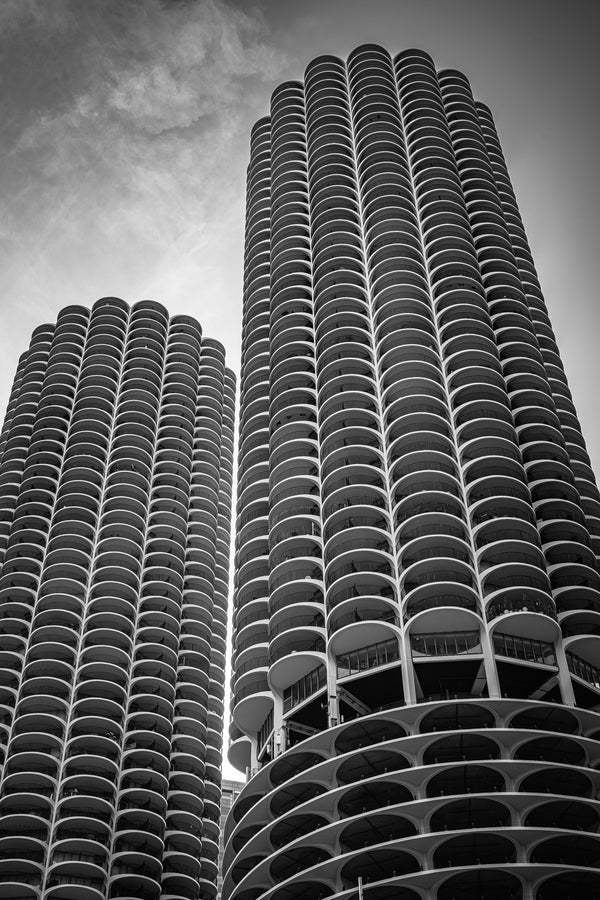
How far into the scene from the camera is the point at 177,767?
322 feet

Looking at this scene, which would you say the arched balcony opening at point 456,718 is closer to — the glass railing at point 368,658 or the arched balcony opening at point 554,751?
the arched balcony opening at point 554,751

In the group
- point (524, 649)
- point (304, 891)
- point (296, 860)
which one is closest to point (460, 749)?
point (524, 649)

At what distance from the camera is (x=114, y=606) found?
103 m

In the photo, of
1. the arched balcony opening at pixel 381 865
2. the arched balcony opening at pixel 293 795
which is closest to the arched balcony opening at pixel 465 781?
the arched balcony opening at pixel 381 865

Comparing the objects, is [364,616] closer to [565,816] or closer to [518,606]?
[518,606]

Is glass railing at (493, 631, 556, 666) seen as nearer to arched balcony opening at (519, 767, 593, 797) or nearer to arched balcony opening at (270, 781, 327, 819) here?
arched balcony opening at (519, 767, 593, 797)

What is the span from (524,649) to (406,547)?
34.3 feet

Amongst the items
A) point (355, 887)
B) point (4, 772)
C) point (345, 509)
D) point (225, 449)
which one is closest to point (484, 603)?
point (345, 509)

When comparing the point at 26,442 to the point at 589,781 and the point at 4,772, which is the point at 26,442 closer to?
the point at 4,772

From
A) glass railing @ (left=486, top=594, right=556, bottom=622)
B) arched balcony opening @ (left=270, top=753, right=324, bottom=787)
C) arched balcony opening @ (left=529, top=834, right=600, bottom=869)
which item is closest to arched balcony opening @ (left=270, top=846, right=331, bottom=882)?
arched balcony opening @ (left=270, top=753, right=324, bottom=787)

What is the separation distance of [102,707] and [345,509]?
114ft

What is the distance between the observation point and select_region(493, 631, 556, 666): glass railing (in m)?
65.2

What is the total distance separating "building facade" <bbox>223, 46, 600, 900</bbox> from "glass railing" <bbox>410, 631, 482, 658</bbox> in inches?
5.9

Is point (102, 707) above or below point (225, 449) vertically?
below
